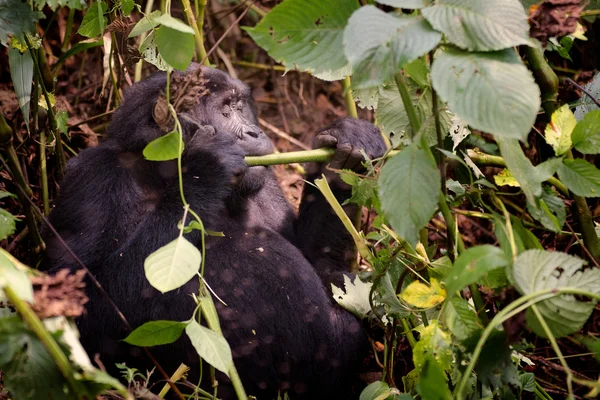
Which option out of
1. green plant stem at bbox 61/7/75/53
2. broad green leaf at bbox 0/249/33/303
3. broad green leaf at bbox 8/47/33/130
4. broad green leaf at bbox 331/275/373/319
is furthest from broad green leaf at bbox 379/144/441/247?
green plant stem at bbox 61/7/75/53

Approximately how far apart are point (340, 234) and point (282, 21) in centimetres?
159

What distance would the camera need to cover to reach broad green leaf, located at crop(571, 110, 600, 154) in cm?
167

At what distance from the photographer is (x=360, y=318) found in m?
2.59

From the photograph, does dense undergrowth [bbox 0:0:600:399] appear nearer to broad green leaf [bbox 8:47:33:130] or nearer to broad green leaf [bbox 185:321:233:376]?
broad green leaf [bbox 185:321:233:376]

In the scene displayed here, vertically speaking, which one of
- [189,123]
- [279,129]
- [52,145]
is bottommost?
[279,129]

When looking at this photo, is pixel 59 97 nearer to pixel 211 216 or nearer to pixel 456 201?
pixel 211 216

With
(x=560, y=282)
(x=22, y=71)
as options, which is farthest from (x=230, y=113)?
(x=560, y=282)

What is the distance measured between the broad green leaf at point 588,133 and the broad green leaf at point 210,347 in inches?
39.4

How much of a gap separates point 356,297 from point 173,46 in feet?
4.06

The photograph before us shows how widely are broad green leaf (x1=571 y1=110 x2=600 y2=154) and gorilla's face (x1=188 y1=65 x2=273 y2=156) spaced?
4.11ft

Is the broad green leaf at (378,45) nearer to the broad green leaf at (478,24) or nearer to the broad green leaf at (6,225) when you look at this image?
the broad green leaf at (478,24)

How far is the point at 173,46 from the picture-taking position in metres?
1.69

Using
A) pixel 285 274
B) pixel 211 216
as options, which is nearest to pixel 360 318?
pixel 285 274

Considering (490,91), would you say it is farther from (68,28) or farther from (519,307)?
(68,28)
